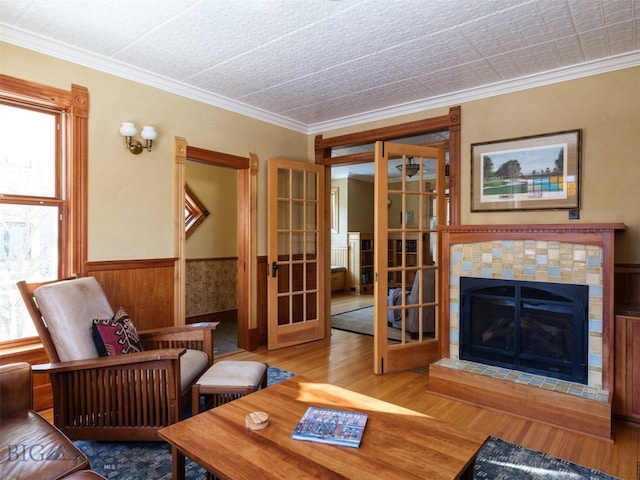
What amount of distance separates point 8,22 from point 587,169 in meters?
4.27

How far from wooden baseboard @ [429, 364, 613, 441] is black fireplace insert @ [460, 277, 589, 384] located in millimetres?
265

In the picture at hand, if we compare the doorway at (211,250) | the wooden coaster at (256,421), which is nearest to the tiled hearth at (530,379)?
the wooden coaster at (256,421)

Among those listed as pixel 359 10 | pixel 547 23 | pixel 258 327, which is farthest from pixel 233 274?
pixel 547 23

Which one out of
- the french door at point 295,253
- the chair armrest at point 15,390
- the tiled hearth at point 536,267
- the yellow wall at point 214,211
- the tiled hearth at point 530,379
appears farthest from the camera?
the yellow wall at point 214,211

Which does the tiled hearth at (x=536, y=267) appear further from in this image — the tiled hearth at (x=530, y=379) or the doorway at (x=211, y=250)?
the doorway at (x=211, y=250)

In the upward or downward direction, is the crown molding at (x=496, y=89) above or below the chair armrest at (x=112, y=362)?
above

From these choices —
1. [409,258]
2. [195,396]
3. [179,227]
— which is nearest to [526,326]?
[409,258]

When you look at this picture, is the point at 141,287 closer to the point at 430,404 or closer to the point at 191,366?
the point at 191,366

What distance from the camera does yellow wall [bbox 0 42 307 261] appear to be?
113 inches

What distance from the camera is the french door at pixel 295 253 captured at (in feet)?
14.1

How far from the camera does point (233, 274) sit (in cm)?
590

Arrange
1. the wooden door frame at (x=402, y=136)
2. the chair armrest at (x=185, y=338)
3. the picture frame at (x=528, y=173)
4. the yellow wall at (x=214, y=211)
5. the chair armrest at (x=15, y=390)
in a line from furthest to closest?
the yellow wall at (x=214, y=211) → the wooden door frame at (x=402, y=136) → the picture frame at (x=528, y=173) → the chair armrest at (x=185, y=338) → the chair armrest at (x=15, y=390)

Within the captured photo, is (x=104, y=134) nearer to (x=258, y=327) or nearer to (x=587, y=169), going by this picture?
(x=258, y=327)

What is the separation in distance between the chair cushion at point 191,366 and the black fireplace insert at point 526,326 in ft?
6.91
